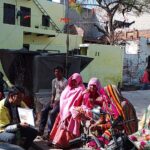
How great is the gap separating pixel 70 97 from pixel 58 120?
0.55 metres

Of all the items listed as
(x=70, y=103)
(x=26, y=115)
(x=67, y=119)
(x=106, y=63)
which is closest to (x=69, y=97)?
(x=70, y=103)

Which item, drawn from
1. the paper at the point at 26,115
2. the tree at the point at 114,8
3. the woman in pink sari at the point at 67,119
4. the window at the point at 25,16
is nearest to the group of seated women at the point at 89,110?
the woman in pink sari at the point at 67,119

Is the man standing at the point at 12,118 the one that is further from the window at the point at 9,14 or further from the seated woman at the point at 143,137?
the window at the point at 9,14

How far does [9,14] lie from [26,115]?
24.0 m

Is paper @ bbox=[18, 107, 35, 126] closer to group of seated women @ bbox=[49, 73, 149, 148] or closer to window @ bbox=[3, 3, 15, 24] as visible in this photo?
group of seated women @ bbox=[49, 73, 149, 148]

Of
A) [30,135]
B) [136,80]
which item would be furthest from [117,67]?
[30,135]

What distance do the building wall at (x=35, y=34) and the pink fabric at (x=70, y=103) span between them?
16805mm

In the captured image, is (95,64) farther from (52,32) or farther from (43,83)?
(43,83)

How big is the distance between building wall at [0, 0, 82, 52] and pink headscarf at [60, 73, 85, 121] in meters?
16.8

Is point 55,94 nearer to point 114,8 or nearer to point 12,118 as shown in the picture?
point 12,118

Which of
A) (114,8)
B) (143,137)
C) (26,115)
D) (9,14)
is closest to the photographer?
(143,137)

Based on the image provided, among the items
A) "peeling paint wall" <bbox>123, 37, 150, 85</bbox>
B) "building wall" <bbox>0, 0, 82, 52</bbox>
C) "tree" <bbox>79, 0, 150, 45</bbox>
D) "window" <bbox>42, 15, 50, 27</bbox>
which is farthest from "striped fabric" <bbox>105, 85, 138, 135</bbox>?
"window" <bbox>42, 15, 50, 27</bbox>

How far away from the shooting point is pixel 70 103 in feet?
27.0

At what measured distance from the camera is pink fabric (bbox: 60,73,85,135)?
26.6 ft
